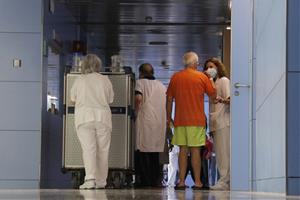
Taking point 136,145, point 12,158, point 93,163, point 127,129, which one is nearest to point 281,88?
point 93,163

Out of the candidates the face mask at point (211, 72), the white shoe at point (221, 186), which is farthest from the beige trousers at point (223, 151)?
the face mask at point (211, 72)

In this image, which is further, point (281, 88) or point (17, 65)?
point (17, 65)

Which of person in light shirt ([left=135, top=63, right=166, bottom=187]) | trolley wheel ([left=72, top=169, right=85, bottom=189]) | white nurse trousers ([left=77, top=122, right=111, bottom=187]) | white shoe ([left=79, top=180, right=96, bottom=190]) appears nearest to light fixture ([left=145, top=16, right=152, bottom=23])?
person in light shirt ([left=135, top=63, right=166, bottom=187])

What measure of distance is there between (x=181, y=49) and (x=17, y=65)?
1068 centimetres

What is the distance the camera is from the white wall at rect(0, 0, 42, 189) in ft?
35.7

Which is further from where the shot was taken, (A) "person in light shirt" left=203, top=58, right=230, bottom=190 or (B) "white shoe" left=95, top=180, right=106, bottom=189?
(A) "person in light shirt" left=203, top=58, right=230, bottom=190

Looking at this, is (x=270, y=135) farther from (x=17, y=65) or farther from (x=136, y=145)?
(x=17, y=65)

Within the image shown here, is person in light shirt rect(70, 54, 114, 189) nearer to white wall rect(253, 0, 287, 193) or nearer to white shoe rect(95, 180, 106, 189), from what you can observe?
white shoe rect(95, 180, 106, 189)

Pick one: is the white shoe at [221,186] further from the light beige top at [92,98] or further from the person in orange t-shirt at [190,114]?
the light beige top at [92,98]

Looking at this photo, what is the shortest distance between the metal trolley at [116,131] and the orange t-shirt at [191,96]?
0.86 m

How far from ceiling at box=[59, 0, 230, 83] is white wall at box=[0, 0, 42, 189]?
2.70 meters

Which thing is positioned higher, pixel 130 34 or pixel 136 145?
pixel 130 34

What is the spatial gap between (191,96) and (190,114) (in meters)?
0.24

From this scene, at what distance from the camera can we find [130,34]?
61.9 feet
